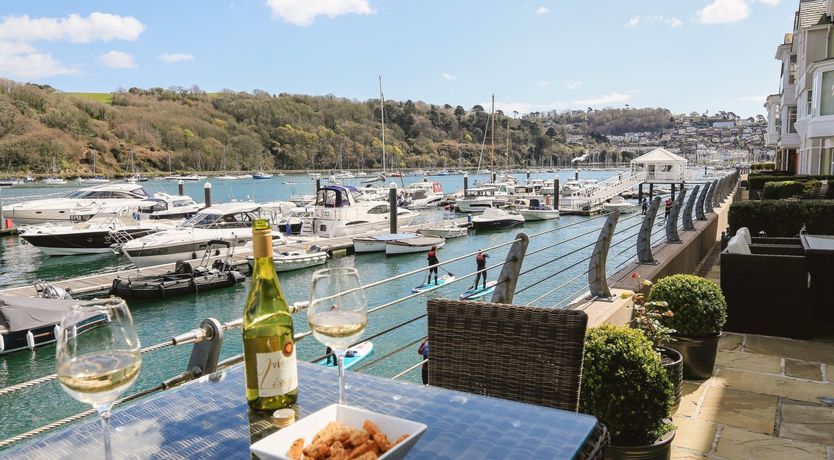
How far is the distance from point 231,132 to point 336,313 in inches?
5258

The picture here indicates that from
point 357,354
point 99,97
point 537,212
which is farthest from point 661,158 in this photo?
point 99,97

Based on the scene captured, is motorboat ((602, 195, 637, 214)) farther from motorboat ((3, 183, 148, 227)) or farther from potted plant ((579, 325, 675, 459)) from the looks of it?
potted plant ((579, 325, 675, 459))

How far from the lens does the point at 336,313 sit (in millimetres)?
1552

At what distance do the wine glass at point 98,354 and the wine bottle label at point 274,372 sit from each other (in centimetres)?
→ 35

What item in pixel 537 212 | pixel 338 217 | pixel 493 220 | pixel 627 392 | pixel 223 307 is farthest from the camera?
pixel 537 212

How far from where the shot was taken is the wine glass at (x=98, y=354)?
1189 millimetres

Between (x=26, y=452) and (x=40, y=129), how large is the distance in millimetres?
113753

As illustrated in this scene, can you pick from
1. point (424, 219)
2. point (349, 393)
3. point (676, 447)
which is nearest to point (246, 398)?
point (349, 393)


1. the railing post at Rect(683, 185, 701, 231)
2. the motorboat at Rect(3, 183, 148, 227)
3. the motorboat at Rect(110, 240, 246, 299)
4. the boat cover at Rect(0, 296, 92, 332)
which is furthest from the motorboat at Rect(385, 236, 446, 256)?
the railing post at Rect(683, 185, 701, 231)

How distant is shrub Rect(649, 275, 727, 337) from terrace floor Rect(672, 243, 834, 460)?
0.45 m

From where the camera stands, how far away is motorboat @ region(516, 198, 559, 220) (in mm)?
41781

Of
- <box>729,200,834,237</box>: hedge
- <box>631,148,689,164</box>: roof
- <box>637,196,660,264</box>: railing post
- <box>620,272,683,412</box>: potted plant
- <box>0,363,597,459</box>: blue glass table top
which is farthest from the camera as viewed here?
<box>631,148,689,164</box>: roof

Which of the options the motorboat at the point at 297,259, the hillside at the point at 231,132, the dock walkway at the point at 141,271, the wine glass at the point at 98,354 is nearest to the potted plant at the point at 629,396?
the wine glass at the point at 98,354

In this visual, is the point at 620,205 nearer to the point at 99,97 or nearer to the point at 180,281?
the point at 180,281
